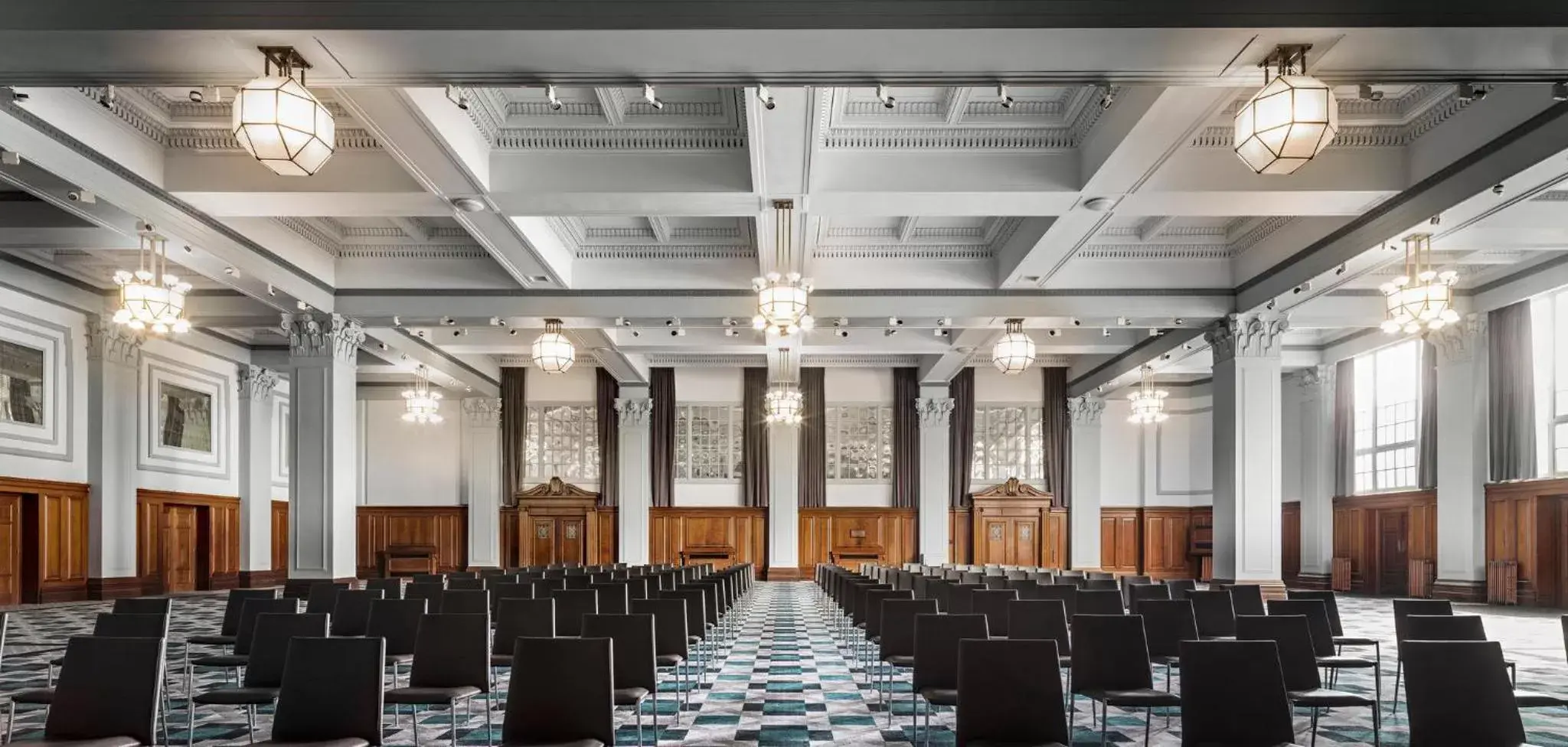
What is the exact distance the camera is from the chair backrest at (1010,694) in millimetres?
4789

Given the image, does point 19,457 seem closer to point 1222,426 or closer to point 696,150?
point 696,150

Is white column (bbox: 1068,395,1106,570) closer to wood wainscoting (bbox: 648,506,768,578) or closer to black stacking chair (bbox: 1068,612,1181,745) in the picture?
wood wainscoting (bbox: 648,506,768,578)

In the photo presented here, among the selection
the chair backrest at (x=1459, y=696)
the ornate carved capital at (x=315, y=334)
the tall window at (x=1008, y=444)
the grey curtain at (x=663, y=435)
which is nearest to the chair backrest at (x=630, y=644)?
the chair backrest at (x=1459, y=696)

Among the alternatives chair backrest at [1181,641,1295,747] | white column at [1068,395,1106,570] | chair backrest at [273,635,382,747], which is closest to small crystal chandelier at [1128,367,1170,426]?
white column at [1068,395,1106,570]

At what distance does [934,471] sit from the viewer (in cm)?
2558

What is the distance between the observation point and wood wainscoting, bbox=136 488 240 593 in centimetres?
1986

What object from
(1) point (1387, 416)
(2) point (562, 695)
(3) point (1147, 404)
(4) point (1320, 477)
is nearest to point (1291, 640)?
(2) point (562, 695)

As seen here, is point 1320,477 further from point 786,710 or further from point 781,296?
point 786,710

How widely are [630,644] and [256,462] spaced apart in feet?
62.8

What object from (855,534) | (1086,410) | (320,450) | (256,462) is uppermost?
(1086,410)

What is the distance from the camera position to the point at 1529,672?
9.51 metres

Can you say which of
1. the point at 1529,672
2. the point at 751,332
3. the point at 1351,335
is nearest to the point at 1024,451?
the point at 1351,335

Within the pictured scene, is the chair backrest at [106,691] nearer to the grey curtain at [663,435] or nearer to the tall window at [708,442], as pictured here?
the grey curtain at [663,435]

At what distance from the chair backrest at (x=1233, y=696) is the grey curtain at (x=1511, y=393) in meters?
14.8
